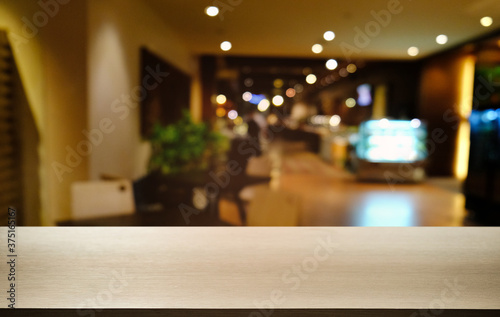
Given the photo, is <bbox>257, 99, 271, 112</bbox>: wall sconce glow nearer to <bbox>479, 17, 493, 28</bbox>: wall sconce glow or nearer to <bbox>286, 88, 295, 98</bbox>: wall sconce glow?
<bbox>286, 88, 295, 98</bbox>: wall sconce glow

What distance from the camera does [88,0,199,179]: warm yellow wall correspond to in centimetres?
360

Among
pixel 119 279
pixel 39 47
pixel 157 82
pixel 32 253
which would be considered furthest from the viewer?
pixel 157 82

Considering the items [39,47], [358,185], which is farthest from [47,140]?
[358,185]

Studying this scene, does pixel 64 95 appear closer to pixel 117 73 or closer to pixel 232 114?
pixel 117 73

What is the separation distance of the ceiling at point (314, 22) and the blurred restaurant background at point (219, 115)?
37 mm

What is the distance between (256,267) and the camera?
7.38 feet

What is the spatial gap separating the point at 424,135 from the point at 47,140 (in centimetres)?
713

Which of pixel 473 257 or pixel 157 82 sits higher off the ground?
pixel 157 82

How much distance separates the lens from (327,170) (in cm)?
988

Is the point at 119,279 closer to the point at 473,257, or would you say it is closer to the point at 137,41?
the point at 473,257

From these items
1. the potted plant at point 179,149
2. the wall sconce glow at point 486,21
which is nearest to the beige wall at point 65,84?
the potted plant at point 179,149

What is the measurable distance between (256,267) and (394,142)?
6820 millimetres

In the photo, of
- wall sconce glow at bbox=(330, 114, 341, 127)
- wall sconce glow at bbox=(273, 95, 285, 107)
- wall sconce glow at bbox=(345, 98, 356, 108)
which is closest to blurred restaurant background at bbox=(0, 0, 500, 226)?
wall sconce glow at bbox=(345, 98, 356, 108)

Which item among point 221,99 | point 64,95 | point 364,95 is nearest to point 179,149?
point 64,95
